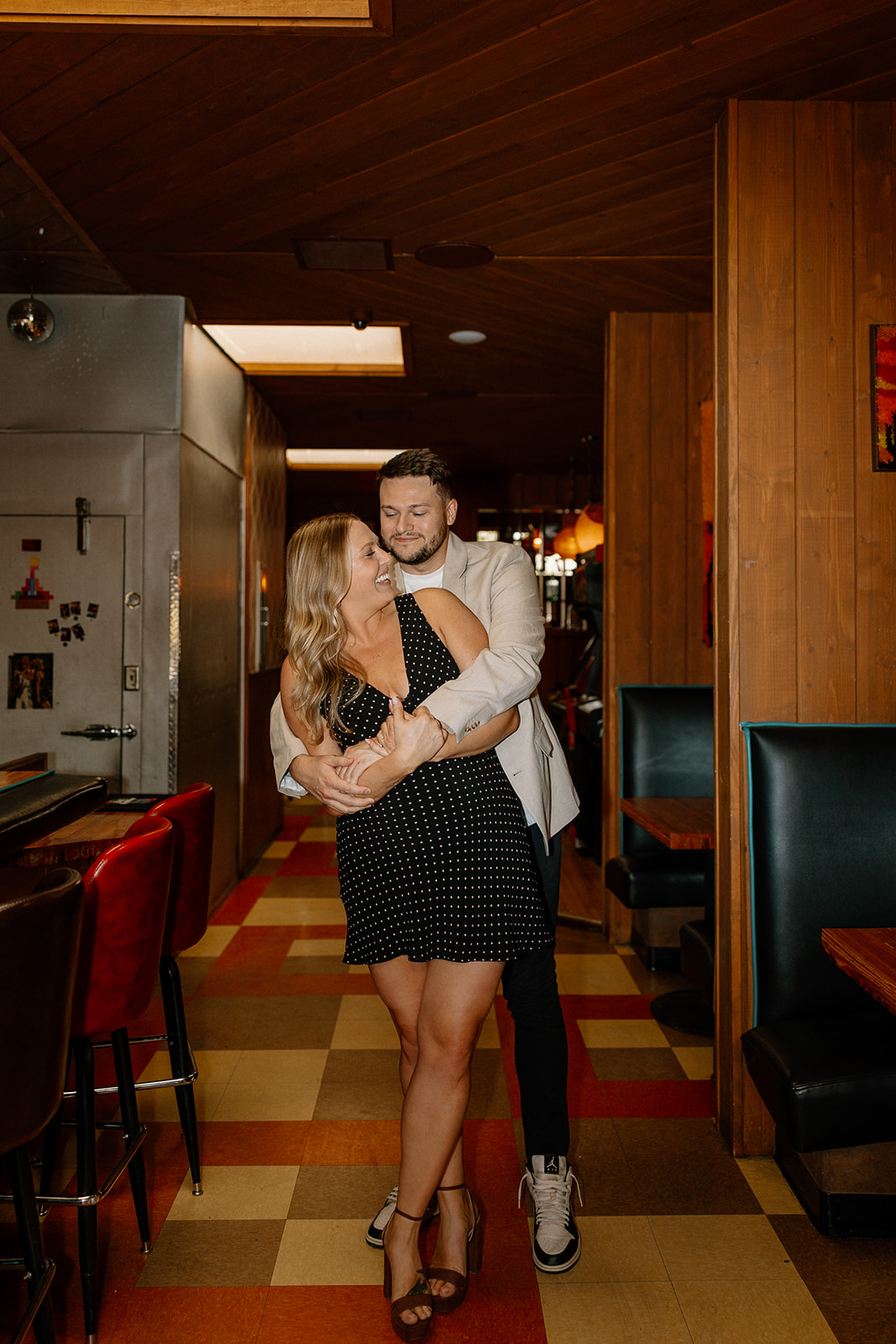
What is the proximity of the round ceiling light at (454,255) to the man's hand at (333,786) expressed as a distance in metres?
2.75

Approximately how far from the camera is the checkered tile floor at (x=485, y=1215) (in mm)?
1997

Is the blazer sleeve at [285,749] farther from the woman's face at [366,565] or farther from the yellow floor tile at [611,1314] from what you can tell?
the yellow floor tile at [611,1314]

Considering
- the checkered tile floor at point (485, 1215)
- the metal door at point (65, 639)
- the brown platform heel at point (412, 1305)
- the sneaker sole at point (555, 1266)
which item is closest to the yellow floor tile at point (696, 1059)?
the checkered tile floor at point (485, 1215)

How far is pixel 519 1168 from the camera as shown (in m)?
2.61

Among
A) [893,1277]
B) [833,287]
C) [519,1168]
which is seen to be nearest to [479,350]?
[833,287]

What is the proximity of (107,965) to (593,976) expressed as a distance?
2.68 metres

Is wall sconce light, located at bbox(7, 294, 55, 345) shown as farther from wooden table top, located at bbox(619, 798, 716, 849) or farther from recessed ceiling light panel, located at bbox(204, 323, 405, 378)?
wooden table top, located at bbox(619, 798, 716, 849)

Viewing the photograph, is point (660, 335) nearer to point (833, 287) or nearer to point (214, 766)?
point (833, 287)

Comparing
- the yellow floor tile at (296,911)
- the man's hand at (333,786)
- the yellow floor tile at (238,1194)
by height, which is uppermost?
the man's hand at (333,786)

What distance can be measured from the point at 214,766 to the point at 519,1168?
303 centimetres

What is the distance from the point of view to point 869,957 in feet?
5.85

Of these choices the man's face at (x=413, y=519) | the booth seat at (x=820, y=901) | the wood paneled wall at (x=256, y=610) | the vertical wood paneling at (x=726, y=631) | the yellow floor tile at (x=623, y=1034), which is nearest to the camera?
the man's face at (x=413, y=519)

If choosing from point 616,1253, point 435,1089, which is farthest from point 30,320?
point 616,1253

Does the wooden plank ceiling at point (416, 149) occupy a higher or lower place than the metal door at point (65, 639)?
higher
